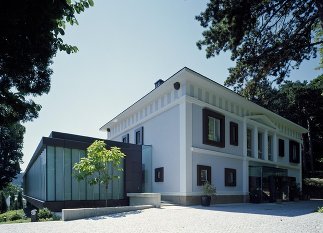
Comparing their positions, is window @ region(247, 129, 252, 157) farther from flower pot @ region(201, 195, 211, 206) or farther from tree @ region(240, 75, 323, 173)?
tree @ region(240, 75, 323, 173)

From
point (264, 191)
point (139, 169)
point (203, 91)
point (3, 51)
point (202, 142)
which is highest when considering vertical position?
point (203, 91)

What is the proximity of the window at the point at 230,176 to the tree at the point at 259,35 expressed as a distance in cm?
811

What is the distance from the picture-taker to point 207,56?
1630 centimetres

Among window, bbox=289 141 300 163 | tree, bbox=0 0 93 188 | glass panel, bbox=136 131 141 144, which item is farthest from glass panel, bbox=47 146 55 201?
window, bbox=289 141 300 163

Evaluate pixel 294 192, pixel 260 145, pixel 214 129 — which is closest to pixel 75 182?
pixel 214 129

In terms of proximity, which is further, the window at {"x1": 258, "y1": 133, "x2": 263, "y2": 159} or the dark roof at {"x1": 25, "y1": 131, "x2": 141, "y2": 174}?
the window at {"x1": 258, "y1": 133, "x2": 263, "y2": 159}

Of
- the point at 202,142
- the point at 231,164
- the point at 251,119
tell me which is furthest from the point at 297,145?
the point at 202,142

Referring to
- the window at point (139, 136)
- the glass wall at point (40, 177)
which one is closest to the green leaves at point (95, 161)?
the glass wall at point (40, 177)

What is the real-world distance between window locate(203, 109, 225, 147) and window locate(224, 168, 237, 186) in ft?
6.62

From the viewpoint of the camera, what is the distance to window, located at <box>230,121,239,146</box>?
24172 mm

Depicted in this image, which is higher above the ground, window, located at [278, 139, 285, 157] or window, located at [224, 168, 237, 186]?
window, located at [278, 139, 285, 157]

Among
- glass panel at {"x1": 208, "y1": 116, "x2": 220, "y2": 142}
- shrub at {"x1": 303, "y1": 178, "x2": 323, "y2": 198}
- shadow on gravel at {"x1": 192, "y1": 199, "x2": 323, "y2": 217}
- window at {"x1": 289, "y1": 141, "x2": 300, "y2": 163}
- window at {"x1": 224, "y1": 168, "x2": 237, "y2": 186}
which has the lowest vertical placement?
shrub at {"x1": 303, "y1": 178, "x2": 323, "y2": 198}

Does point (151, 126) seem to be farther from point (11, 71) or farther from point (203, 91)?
point (11, 71)

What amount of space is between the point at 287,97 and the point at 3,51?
48.2 meters
